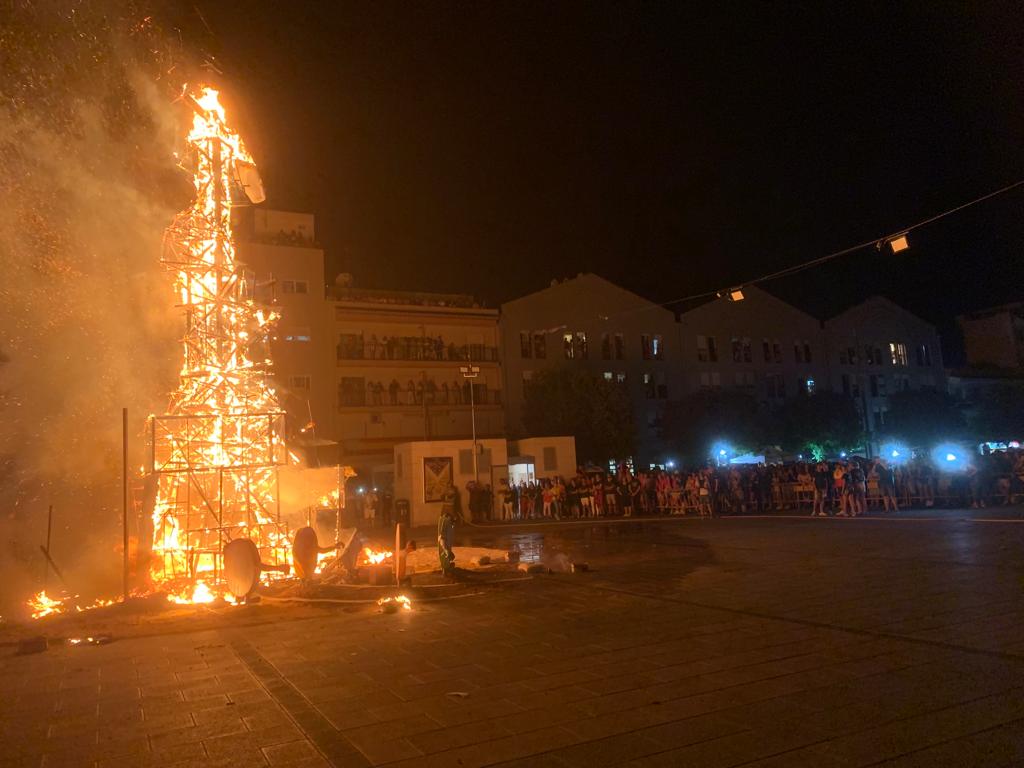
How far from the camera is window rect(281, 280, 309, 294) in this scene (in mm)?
36719

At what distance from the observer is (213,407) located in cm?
1195

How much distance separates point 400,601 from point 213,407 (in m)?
4.71

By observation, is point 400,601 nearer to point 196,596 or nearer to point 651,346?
point 196,596

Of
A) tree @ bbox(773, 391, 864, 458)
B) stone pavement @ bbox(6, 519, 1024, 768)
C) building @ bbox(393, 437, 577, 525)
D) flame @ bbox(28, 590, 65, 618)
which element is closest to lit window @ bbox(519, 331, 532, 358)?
building @ bbox(393, 437, 577, 525)

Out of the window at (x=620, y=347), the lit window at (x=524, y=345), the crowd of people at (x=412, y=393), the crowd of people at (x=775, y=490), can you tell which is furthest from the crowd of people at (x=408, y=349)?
the crowd of people at (x=775, y=490)

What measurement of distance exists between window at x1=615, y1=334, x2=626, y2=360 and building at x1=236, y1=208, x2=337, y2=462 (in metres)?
18.1

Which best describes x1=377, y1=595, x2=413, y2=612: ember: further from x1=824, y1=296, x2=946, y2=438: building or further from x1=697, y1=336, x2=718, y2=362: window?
x1=824, y1=296, x2=946, y2=438: building

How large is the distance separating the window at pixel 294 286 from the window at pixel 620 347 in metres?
19.5

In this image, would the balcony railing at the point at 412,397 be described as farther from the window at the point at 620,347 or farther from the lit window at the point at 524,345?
the window at the point at 620,347

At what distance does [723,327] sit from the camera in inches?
1967

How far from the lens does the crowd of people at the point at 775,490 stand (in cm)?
2041

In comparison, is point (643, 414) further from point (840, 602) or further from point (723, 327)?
point (840, 602)

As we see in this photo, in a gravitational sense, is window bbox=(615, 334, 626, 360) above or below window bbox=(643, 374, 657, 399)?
above

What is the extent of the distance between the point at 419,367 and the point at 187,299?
1089 inches
